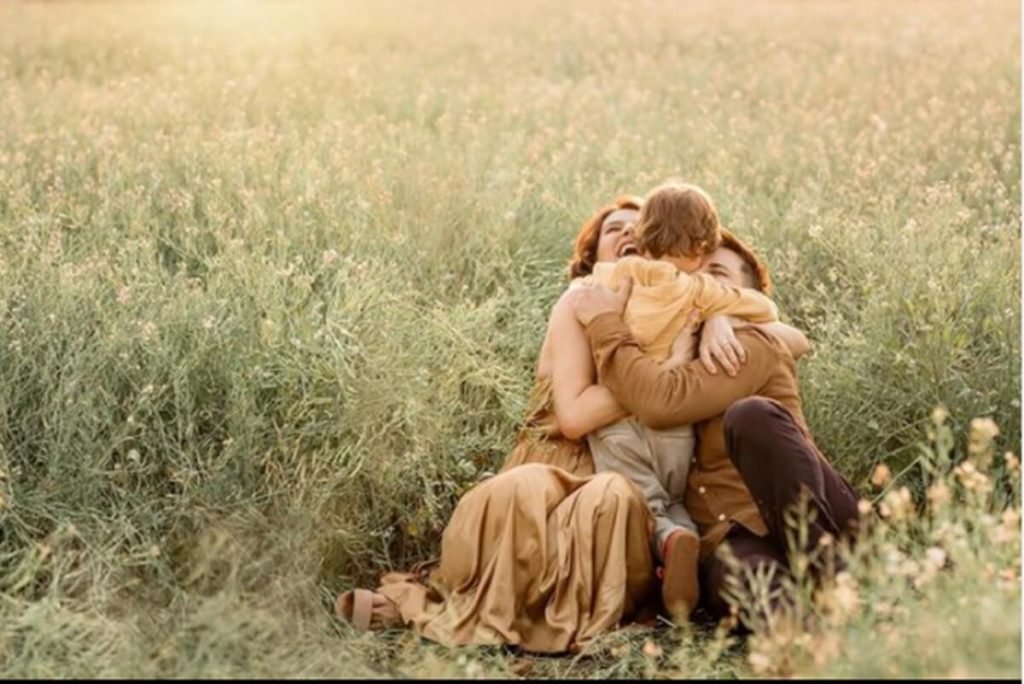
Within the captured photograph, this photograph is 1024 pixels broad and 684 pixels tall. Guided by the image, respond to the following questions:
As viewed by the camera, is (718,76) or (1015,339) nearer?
(1015,339)

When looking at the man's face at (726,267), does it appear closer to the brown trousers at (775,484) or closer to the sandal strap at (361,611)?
the brown trousers at (775,484)

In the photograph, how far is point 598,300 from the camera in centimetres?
563

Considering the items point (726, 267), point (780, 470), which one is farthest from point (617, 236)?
point (780, 470)

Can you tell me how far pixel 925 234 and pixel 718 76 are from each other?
4.11 m

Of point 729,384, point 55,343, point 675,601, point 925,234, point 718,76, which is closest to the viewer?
point 675,601

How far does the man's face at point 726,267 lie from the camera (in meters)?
5.93

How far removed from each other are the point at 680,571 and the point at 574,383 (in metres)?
0.81

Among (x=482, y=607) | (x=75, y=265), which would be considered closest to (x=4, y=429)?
(x=75, y=265)

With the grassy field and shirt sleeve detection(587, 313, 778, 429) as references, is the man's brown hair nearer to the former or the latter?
shirt sleeve detection(587, 313, 778, 429)

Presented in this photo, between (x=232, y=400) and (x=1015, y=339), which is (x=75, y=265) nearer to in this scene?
(x=232, y=400)

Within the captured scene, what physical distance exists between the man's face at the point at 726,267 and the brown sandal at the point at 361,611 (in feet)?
5.16

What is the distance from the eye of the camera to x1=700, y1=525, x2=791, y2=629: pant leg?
16.4ft

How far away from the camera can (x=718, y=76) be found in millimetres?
10883

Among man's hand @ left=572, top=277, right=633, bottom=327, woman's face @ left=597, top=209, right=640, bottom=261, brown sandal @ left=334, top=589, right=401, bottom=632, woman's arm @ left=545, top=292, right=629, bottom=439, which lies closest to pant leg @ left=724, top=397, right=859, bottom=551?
woman's arm @ left=545, top=292, right=629, bottom=439
